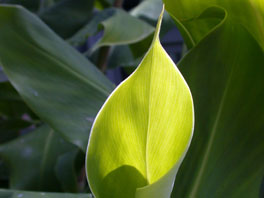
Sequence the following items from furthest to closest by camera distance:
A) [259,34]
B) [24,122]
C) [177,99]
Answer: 1. [24,122]
2. [259,34]
3. [177,99]

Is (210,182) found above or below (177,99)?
below

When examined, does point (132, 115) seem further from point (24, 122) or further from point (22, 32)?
point (24, 122)

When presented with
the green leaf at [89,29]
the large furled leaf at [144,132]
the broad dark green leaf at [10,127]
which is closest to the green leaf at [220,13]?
the large furled leaf at [144,132]

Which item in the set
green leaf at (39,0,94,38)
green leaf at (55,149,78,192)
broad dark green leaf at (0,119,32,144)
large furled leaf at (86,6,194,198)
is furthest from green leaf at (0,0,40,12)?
large furled leaf at (86,6,194,198)

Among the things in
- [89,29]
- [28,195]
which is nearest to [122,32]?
[89,29]

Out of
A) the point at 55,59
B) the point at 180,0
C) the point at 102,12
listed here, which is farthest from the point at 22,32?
the point at 102,12

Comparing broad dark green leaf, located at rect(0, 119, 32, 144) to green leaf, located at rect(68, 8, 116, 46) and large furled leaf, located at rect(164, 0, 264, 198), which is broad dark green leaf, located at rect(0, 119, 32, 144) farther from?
large furled leaf, located at rect(164, 0, 264, 198)
